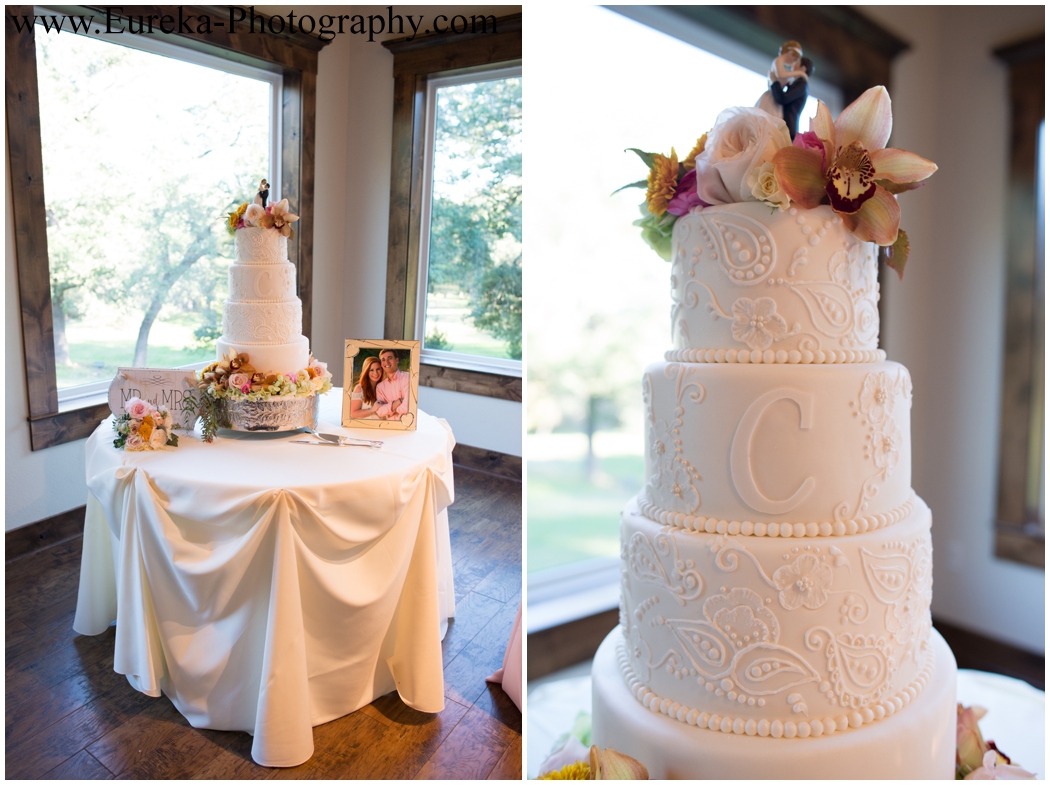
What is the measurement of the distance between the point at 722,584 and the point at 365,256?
4.07m

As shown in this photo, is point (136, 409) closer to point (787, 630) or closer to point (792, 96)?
point (787, 630)

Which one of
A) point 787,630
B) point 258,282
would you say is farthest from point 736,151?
point 258,282

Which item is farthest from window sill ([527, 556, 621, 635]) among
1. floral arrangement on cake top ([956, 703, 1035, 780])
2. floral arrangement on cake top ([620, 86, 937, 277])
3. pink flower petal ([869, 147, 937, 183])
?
pink flower petal ([869, 147, 937, 183])

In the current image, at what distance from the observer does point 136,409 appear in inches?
85.4

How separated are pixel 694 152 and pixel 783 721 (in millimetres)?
1310

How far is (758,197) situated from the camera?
57.1 inches

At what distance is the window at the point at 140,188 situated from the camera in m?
3.38

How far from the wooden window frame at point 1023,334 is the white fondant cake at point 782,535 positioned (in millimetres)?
2192

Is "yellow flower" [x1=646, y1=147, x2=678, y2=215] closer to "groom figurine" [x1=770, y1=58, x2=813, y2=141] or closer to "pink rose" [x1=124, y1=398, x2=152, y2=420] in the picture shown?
"groom figurine" [x1=770, y1=58, x2=813, y2=141]

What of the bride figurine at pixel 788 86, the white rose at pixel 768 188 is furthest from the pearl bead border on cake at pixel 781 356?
the bride figurine at pixel 788 86

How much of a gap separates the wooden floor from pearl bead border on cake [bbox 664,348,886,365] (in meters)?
1.29

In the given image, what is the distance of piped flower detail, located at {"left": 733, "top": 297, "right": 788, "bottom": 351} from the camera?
150cm

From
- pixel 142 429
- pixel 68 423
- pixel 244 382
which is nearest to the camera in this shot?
pixel 142 429

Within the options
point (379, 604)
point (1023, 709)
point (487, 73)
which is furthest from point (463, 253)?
point (1023, 709)
